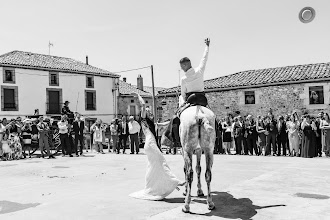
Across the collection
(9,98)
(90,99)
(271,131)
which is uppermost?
(90,99)

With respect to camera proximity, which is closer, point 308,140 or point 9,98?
point 308,140

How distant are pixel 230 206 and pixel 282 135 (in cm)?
975

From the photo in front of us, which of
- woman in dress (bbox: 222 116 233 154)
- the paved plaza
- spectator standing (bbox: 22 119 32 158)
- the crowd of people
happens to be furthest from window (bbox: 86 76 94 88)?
the paved plaza

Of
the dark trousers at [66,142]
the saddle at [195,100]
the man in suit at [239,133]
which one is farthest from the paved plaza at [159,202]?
the dark trousers at [66,142]

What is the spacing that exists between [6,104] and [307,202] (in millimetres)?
34819

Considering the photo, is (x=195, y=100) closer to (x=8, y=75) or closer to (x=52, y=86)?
(x=8, y=75)

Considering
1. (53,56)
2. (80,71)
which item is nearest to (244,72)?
(80,71)

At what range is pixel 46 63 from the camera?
38.9 meters

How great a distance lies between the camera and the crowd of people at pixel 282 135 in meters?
13.6

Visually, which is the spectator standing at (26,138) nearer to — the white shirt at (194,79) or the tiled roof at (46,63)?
the white shirt at (194,79)

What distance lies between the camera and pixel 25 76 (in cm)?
3603

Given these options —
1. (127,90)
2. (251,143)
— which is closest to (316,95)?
(251,143)

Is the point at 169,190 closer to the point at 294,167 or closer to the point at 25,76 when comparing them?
the point at 294,167

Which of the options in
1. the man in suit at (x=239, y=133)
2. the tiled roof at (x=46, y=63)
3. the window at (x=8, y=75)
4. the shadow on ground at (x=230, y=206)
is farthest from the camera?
the tiled roof at (x=46, y=63)
